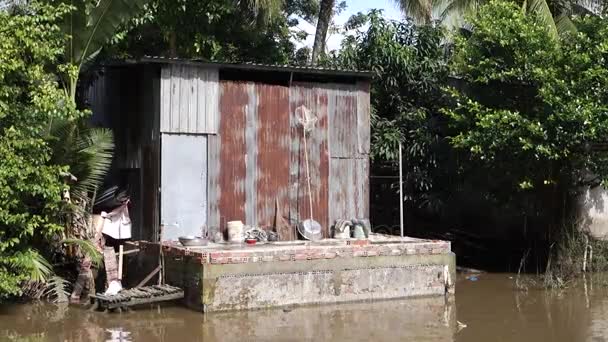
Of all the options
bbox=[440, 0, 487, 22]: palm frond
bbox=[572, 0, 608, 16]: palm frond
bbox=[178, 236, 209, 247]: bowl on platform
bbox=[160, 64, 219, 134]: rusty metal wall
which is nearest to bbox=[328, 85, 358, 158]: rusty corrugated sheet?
bbox=[160, 64, 219, 134]: rusty metal wall

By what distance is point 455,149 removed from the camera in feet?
51.5

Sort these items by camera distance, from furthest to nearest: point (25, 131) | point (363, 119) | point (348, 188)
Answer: point (363, 119) < point (348, 188) < point (25, 131)

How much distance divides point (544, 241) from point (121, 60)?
931 cm

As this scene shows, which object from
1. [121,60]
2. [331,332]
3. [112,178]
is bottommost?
[331,332]

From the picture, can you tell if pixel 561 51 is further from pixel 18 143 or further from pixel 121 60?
pixel 18 143

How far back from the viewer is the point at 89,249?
37.2 ft

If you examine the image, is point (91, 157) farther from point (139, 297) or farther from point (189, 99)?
point (139, 297)

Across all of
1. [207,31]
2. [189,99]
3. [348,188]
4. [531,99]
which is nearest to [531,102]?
[531,99]

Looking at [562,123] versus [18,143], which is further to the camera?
[562,123]

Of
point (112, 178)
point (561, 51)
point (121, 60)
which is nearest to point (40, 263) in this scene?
point (112, 178)

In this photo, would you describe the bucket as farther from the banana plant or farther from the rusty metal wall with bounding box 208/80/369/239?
the banana plant

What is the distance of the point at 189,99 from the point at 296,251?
3304mm

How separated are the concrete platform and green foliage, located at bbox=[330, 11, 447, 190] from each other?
12.1 ft

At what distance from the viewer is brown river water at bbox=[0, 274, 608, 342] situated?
31.8 feet
